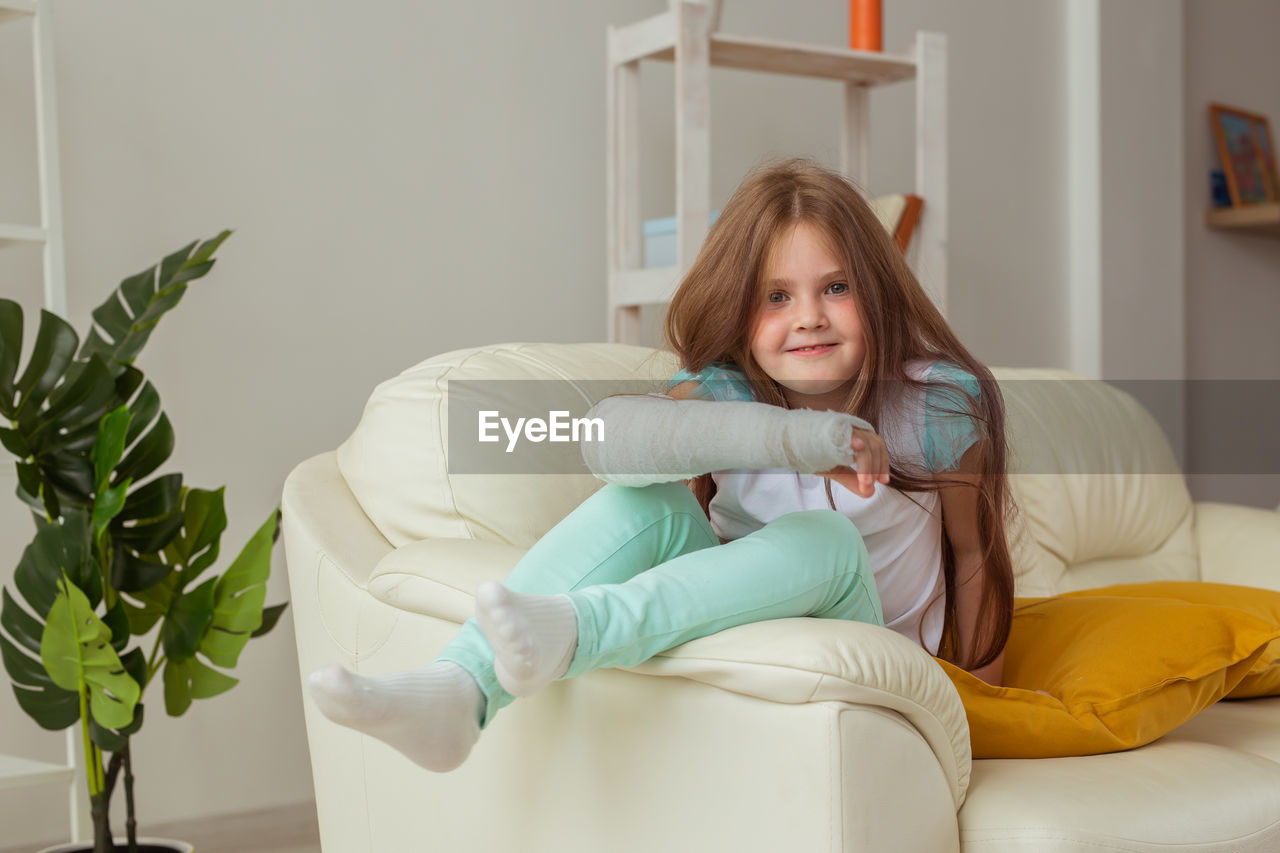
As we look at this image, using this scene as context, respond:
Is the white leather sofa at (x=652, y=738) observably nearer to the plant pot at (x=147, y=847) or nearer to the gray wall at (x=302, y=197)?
the plant pot at (x=147, y=847)

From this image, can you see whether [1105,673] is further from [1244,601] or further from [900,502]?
[1244,601]

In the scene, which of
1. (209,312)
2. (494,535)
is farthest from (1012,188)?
(494,535)

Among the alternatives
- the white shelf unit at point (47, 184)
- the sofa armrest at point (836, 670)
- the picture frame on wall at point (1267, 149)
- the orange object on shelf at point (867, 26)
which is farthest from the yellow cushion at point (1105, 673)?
the picture frame on wall at point (1267, 149)

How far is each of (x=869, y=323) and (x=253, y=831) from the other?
137cm

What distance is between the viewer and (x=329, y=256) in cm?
210

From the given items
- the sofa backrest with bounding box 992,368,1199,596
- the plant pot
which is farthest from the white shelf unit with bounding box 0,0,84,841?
the sofa backrest with bounding box 992,368,1199,596

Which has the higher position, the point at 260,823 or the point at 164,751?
the point at 164,751

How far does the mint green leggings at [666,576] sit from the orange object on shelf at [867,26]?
147cm

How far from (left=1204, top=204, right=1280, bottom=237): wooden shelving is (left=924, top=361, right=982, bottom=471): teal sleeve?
276 cm

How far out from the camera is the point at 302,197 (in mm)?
2070

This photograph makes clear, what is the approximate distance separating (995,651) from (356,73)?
1.45 metres

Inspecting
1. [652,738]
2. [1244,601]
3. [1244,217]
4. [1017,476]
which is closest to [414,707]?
[652,738]

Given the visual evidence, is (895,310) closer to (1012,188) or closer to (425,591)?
(425,591)

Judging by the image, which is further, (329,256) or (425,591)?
(329,256)
